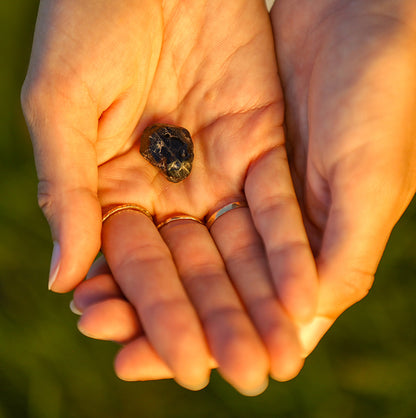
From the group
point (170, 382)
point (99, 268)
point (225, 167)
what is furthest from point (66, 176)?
point (170, 382)

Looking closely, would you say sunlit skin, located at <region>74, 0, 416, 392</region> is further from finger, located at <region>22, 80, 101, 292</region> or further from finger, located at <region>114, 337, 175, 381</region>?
finger, located at <region>22, 80, 101, 292</region>

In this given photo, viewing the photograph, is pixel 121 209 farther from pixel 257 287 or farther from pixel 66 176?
pixel 257 287

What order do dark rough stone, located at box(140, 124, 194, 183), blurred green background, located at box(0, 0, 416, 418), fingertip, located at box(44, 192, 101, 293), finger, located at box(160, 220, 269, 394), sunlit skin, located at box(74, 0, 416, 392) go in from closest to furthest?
finger, located at box(160, 220, 269, 394) < sunlit skin, located at box(74, 0, 416, 392) < fingertip, located at box(44, 192, 101, 293) < dark rough stone, located at box(140, 124, 194, 183) < blurred green background, located at box(0, 0, 416, 418)

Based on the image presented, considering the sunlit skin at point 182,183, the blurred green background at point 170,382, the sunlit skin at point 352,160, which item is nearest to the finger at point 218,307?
the sunlit skin at point 182,183

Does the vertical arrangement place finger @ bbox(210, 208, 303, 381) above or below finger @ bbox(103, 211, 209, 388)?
below

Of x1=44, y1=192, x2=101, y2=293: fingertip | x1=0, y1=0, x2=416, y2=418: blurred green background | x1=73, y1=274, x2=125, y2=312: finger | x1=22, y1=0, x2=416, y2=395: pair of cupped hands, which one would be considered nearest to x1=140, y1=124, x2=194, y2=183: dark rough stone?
x1=22, y1=0, x2=416, y2=395: pair of cupped hands

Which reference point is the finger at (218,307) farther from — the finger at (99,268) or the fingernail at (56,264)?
the fingernail at (56,264)

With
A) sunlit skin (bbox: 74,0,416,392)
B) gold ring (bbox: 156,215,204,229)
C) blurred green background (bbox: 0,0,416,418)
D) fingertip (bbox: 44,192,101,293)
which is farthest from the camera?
blurred green background (bbox: 0,0,416,418)

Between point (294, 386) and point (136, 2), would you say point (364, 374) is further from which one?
point (136, 2)
